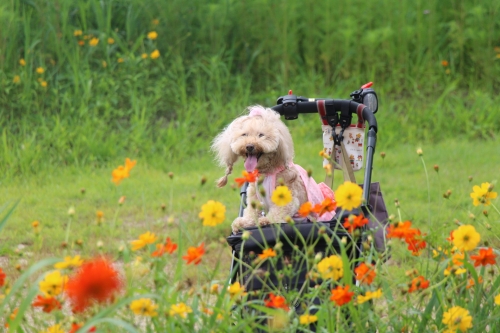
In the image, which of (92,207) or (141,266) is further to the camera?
(92,207)

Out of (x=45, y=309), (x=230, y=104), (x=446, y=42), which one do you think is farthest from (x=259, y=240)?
(x=446, y=42)

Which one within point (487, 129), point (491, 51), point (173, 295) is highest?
point (173, 295)

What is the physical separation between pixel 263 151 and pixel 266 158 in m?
0.09

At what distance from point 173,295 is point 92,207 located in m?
3.47

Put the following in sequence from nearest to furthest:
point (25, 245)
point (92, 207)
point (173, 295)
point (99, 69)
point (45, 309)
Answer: point (45, 309) → point (173, 295) → point (25, 245) → point (92, 207) → point (99, 69)

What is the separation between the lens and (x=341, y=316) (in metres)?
2.67

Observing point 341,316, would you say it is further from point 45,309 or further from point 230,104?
point 230,104

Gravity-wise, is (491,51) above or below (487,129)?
above

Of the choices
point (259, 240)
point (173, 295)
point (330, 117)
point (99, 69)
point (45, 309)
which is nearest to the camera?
point (45, 309)

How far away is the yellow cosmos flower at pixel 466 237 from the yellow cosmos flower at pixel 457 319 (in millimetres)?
189

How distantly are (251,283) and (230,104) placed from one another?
4468 mm

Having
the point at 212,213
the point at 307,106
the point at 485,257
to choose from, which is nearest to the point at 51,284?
the point at 212,213

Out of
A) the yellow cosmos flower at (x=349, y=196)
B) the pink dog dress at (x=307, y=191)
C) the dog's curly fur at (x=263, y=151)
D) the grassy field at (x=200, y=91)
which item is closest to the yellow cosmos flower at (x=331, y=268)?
the yellow cosmos flower at (x=349, y=196)

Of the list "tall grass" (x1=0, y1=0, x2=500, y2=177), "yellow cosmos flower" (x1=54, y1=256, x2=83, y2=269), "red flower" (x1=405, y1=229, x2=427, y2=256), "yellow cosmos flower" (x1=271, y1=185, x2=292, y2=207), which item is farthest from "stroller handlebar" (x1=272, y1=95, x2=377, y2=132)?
"tall grass" (x1=0, y1=0, x2=500, y2=177)
